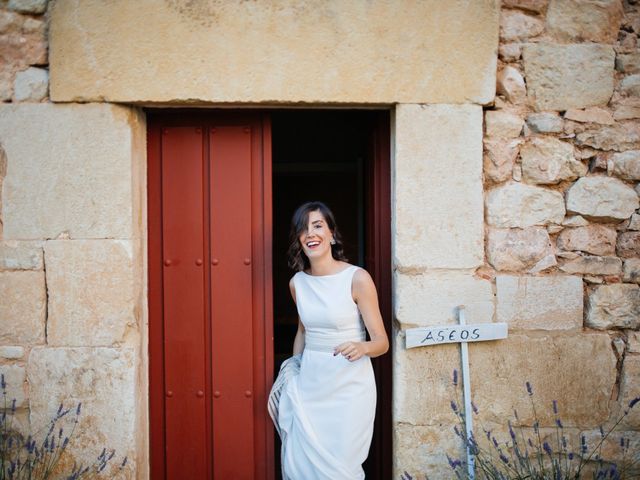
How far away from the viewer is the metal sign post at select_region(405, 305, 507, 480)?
237 cm

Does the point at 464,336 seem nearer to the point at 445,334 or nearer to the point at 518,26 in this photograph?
the point at 445,334

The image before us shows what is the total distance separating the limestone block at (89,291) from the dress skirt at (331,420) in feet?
2.94

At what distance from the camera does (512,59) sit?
95.5 inches

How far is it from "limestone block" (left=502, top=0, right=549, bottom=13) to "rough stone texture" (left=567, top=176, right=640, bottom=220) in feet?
2.67

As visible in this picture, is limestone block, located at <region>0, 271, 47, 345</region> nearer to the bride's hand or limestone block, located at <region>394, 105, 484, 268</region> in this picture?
the bride's hand

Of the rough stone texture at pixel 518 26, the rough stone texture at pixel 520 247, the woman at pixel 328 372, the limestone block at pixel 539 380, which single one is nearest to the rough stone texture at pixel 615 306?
the limestone block at pixel 539 380

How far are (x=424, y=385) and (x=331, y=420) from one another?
46cm

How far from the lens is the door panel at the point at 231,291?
2.61 meters

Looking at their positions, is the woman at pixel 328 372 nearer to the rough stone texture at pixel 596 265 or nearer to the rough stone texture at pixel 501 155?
the rough stone texture at pixel 501 155

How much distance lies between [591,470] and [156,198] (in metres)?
2.46

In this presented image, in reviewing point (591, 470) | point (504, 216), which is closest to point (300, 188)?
point (504, 216)

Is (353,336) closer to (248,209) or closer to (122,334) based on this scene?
(248,209)

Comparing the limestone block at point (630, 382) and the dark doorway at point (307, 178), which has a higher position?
the dark doorway at point (307, 178)

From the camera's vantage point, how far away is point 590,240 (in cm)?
242
